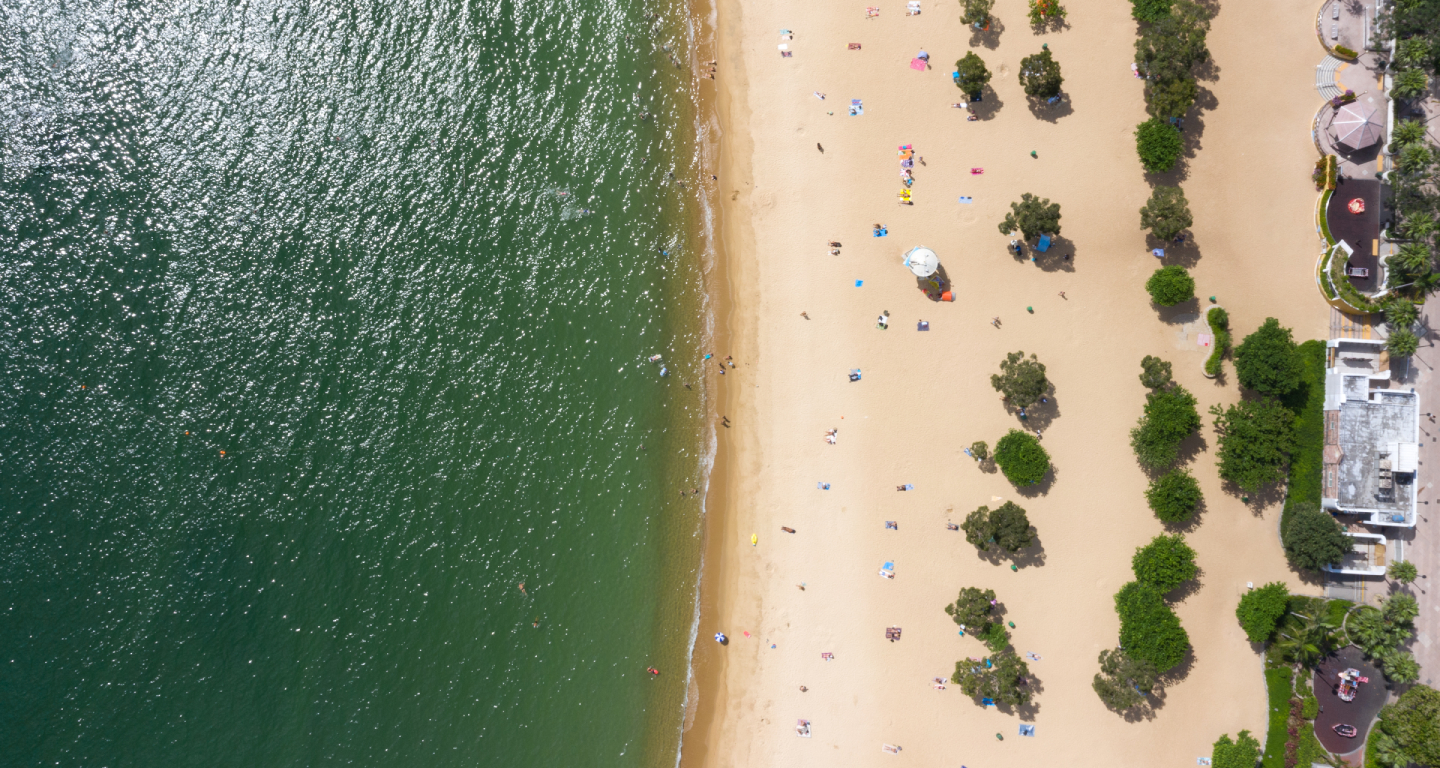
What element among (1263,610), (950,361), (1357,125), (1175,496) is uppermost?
(1357,125)

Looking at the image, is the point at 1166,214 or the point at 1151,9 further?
the point at 1151,9

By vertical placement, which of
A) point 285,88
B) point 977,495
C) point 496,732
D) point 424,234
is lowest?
point 496,732

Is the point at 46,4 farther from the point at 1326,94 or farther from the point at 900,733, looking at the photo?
the point at 1326,94

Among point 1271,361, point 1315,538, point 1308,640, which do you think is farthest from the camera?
point 1308,640

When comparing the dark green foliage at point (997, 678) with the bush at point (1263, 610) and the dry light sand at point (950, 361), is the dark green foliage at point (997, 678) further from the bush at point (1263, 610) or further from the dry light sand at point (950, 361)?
the bush at point (1263, 610)

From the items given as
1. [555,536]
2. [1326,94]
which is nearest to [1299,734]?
[1326,94]

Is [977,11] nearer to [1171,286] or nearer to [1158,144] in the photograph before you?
[1158,144]

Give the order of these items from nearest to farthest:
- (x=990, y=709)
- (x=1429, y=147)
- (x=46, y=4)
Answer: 1. (x=1429, y=147)
2. (x=990, y=709)
3. (x=46, y=4)

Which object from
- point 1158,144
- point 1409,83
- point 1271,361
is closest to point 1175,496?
point 1271,361
